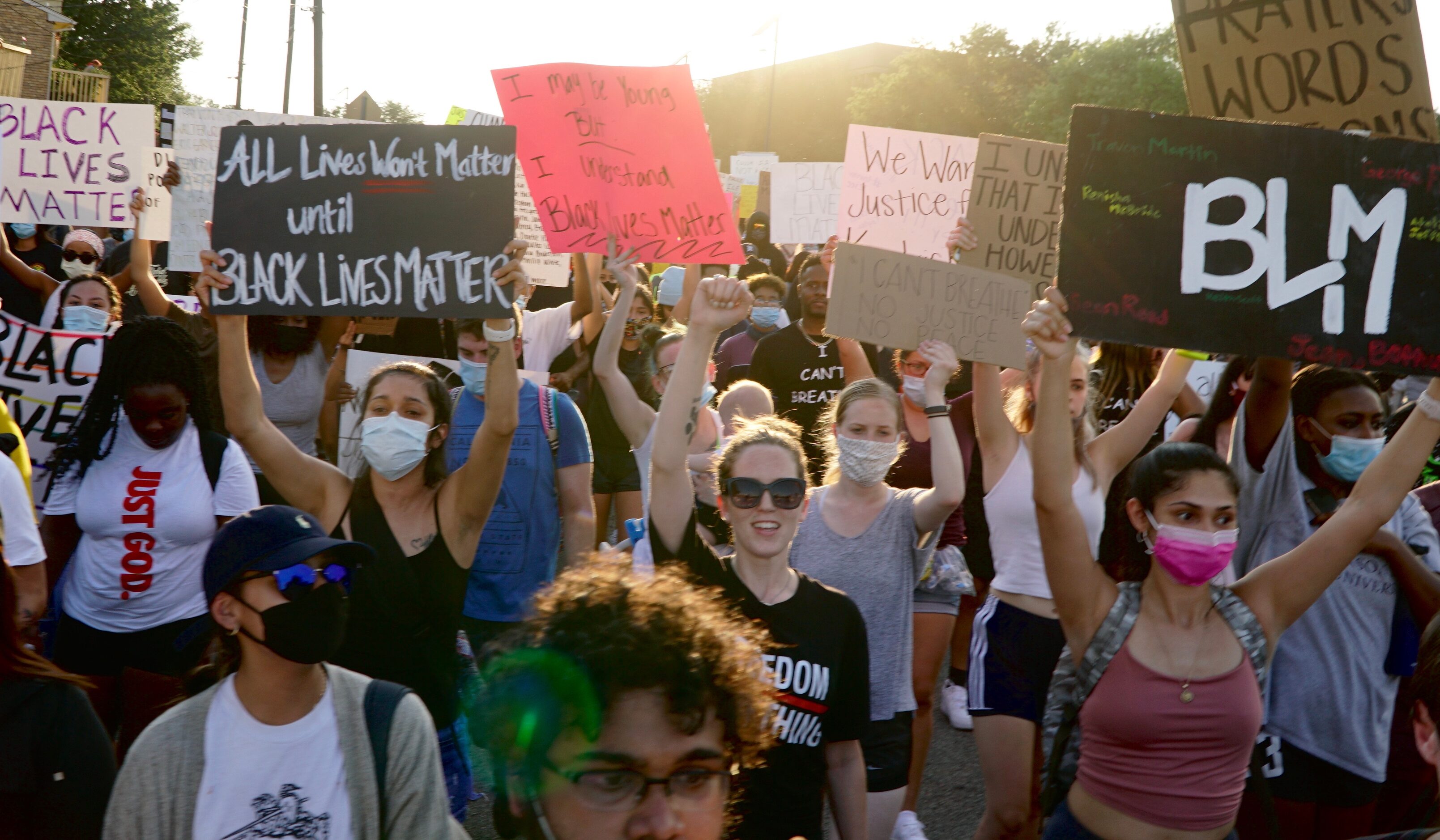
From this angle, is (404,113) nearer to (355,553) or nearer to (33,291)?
(33,291)

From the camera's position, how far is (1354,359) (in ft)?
10.6

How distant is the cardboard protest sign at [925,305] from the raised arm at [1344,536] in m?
1.30

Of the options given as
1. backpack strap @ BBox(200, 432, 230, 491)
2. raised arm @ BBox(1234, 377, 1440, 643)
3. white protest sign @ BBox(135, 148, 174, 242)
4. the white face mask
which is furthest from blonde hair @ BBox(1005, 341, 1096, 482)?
white protest sign @ BBox(135, 148, 174, 242)

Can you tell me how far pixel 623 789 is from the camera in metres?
1.67

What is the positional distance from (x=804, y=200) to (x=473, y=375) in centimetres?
781

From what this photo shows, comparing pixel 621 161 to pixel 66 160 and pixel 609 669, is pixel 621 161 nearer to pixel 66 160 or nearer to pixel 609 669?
pixel 609 669

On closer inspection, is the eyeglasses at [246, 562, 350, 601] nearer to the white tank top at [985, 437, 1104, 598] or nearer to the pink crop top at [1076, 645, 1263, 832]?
the pink crop top at [1076, 645, 1263, 832]

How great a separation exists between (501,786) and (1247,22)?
11.0 feet

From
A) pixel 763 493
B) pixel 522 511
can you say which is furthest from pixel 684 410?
pixel 522 511

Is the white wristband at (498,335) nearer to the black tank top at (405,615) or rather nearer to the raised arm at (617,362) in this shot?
the black tank top at (405,615)

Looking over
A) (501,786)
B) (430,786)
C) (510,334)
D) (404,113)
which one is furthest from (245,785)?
(404,113)

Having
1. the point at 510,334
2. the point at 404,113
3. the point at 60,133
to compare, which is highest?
the point at 404,113

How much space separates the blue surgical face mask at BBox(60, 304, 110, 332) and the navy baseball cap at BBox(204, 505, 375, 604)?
381 cm

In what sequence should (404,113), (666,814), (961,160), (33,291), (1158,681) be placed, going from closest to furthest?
1. (666,814)
2. (1158,681)
3. (961,160)
4. (33,291)
5. (404,113)
